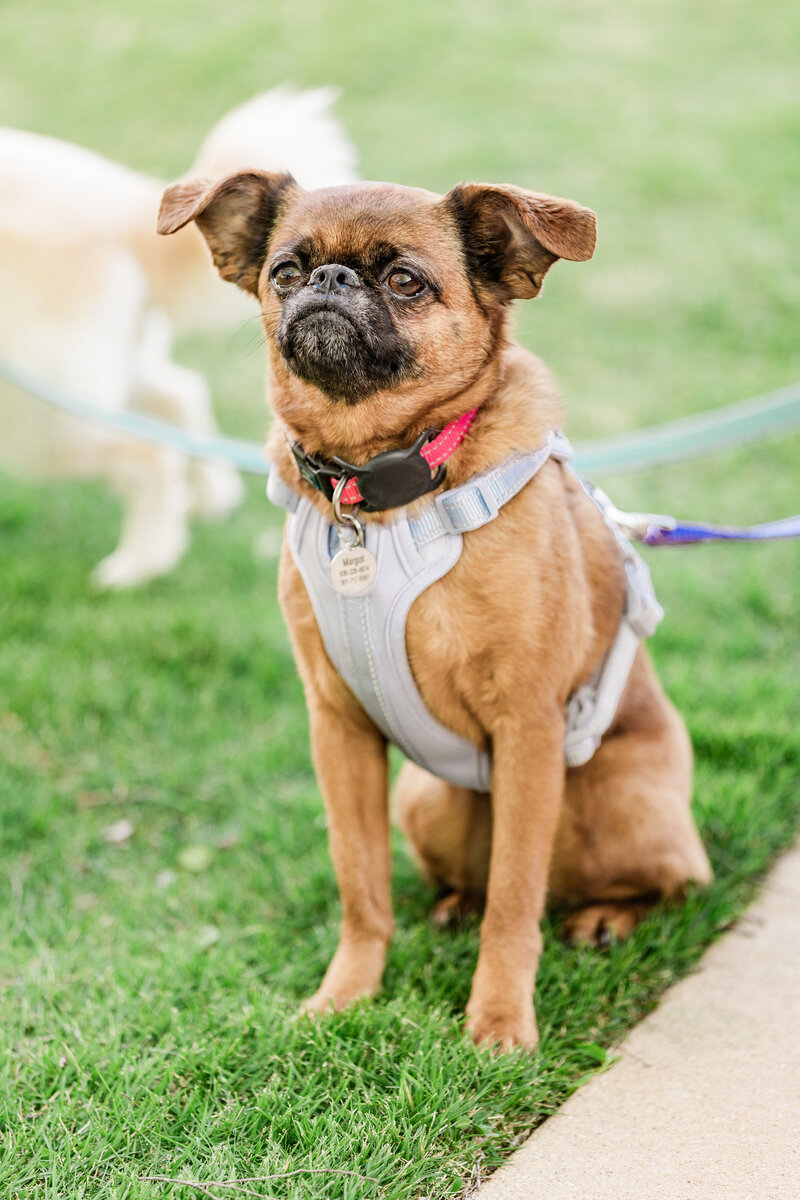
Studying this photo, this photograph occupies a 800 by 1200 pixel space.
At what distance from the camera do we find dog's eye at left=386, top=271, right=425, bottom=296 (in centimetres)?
216

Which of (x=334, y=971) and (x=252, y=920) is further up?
(x=334, y=971)

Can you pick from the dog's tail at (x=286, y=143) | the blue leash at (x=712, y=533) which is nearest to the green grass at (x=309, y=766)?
the blue leash at (x=712, y=533)

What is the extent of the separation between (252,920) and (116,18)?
10.9m

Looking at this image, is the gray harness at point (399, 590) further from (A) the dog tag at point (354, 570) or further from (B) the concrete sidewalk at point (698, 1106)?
(B) the concrete sidewalk at point (698, 1106)

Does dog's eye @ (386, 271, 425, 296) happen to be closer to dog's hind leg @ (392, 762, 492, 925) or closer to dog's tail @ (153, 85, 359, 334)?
dog's hind leg @ (392, 762, 492, 925)

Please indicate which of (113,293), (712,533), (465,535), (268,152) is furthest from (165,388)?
(465,535)

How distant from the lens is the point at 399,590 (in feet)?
7.20

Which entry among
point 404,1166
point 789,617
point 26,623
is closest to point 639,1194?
point 404,1166

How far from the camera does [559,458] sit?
8.03 feet

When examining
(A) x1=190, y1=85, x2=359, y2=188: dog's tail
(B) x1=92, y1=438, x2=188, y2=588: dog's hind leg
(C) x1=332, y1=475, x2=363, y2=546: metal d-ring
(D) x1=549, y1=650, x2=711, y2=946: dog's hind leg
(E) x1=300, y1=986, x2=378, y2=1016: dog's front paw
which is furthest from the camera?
(B) x1=92, y1=438, x2=188, y2=588: dog's hind leg

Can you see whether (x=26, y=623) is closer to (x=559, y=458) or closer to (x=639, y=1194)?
(x=559, y=458)

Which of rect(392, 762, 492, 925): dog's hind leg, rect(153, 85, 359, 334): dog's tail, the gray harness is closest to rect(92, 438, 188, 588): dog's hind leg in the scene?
rect(153, 85, 359, 334): dog's tail

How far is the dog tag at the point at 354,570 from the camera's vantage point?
2199mm

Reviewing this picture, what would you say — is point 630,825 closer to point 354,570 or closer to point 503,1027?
point 503,1027
